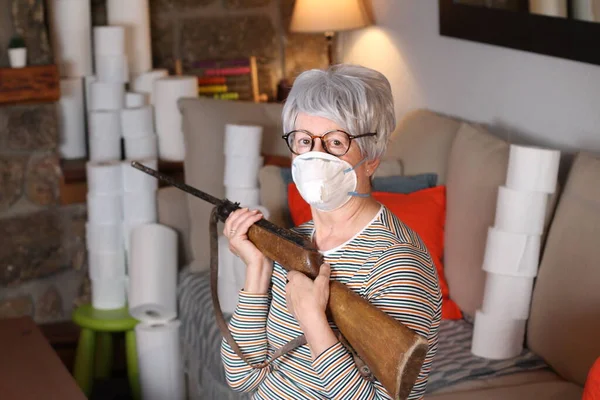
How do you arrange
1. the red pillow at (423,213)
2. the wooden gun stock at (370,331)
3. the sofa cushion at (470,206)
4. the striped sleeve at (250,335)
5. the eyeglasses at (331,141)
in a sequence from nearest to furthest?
the wooden gun stock at (370,331)
the eyeglasses at (331,141)
the striped sleeve at (250,335)
the sofa cushion at (470,206)
the red pillow at (423,213)

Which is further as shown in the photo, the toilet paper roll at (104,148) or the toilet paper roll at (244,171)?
the toilet paper roll at (104,148)

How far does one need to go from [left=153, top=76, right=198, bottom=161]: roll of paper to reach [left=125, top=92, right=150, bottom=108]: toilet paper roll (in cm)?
8

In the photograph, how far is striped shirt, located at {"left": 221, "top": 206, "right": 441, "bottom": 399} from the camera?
1266 mm

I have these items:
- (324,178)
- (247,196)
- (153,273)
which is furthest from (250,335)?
(153,273)

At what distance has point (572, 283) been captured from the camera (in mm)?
2059

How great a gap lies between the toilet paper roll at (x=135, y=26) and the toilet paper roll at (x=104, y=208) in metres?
0.59

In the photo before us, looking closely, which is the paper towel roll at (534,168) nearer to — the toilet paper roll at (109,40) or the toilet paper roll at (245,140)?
the toilet paper roll at (245,140)

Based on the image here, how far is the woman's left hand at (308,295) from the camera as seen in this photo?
1274mm

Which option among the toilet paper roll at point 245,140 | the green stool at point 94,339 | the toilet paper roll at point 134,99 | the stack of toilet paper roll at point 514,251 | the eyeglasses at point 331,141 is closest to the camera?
the eyeglasses at point 331,141

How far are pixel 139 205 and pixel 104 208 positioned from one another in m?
0.12

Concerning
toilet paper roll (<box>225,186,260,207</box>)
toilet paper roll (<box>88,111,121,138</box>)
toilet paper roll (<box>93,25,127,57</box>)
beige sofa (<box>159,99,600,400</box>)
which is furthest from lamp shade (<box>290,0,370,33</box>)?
toilet paper roll (<box>225,186,260,207</box>)

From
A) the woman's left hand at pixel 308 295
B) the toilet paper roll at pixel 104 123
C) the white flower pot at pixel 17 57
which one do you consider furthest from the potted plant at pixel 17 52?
the woman's left hand at pixel 308 295

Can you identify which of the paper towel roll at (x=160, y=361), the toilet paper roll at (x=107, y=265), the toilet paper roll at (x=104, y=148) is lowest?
the paper towel roll at (x=160, y=361)

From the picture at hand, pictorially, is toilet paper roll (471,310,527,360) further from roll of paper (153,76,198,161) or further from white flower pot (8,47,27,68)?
white flower pot (8,47,27,68)
